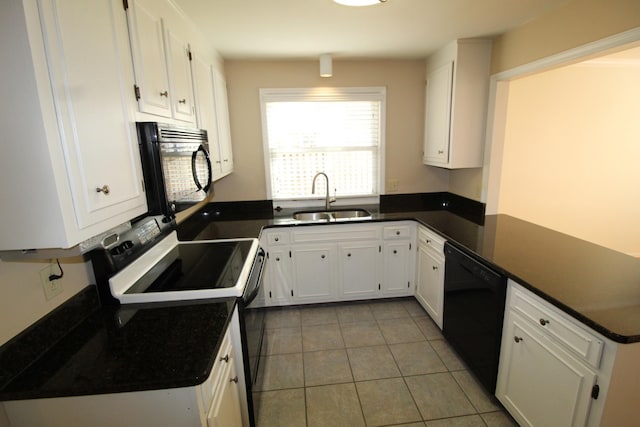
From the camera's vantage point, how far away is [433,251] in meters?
2.59

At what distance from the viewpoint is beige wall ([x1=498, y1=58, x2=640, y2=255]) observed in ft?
9.07

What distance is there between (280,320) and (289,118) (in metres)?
1.95

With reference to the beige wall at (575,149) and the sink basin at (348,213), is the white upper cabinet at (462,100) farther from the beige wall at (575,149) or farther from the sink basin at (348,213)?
the sink basin at (348,213)

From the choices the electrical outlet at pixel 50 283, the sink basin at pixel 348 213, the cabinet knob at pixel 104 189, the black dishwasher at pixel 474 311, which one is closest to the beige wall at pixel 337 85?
the sink basin at pixel 348 213

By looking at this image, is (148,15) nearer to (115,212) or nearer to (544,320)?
(115,212)

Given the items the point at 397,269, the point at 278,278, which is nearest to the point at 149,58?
the point at 278,278

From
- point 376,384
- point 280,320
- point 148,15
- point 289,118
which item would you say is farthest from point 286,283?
point 148,15

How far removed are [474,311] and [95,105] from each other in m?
2.19

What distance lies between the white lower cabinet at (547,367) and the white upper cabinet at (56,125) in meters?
1.82

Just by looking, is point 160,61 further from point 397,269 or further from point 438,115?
point 397,269

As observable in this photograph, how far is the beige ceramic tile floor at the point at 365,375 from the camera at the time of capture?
5.97 ft

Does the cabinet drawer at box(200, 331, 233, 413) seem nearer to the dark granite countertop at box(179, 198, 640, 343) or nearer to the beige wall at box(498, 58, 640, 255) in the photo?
the dark granite countertop at box(179, 198, 640, 343)

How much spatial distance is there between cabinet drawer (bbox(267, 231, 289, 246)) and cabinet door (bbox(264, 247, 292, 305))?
0.06 m

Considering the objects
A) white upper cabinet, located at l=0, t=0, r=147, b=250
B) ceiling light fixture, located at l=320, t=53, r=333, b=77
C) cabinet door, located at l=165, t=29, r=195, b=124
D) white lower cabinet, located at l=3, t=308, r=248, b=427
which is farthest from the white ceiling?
white lower cabinet, located at l=3, t=308, r=248, b=427
